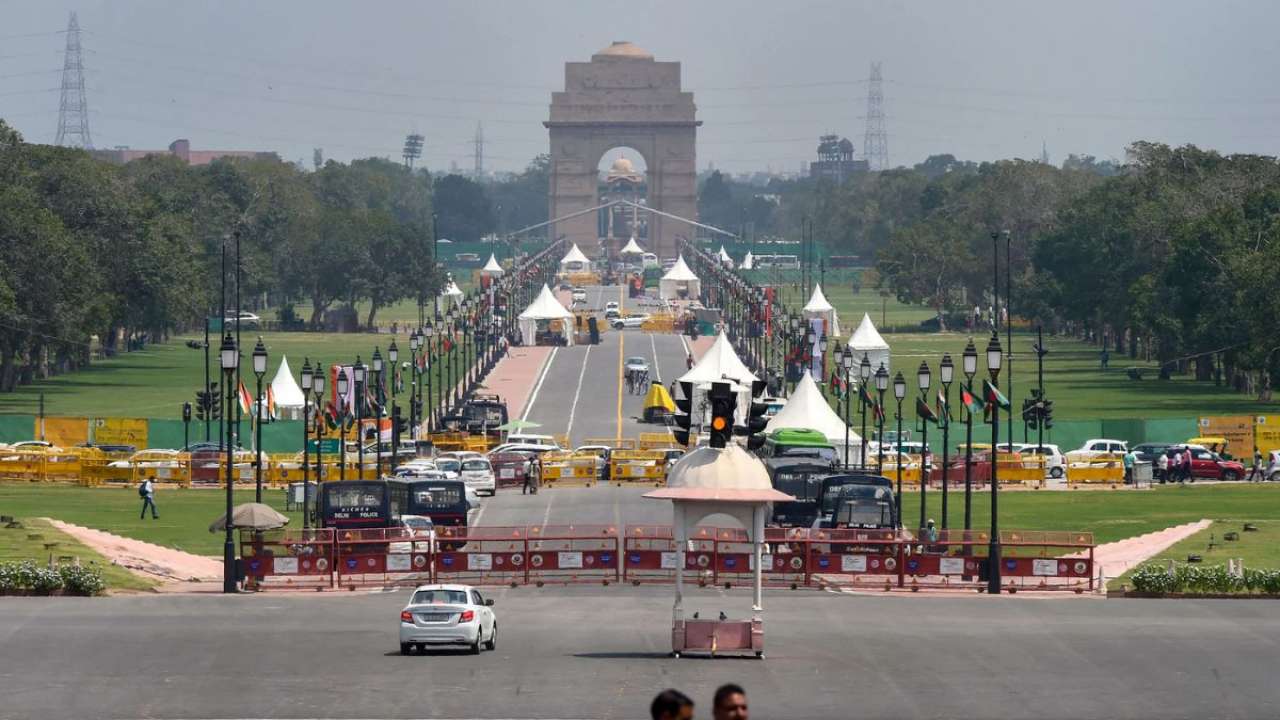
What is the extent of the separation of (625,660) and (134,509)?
3252cm

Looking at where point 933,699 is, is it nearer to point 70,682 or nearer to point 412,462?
point 70,682

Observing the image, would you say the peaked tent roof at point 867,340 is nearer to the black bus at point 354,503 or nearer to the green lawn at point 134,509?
the green lawn at point 134,509

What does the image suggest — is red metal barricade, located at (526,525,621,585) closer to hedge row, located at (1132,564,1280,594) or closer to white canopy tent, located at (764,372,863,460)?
hedge row, located at (1132,564,1280,594)

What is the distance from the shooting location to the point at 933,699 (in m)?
30.6

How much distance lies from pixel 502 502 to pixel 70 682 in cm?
3635

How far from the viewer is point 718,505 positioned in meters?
34.6

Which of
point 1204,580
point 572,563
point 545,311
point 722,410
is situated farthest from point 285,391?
point 722,410

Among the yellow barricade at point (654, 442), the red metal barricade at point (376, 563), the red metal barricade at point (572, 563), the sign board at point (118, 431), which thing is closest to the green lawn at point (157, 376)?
the sign board at point (118, 431)

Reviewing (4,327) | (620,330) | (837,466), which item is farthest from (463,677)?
(620,330)

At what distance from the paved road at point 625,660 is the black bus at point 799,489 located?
13992mm

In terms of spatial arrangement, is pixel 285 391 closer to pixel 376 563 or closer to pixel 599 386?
pixel 599 386

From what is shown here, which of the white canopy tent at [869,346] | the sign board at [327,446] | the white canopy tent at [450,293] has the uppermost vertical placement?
the white canopy tent at [450,293]

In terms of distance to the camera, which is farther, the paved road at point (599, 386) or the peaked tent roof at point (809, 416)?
the paved road at point (599, 386)

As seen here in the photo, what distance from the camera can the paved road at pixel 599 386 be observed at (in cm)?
9562
